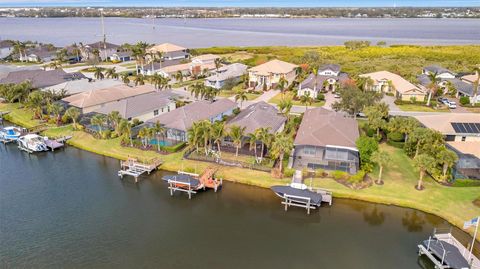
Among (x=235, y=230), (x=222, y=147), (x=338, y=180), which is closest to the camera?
(x=235, y=230)

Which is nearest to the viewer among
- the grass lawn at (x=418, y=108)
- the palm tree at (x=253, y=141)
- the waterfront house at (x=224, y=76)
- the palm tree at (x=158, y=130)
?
the palm tree at (x=253, y=141)

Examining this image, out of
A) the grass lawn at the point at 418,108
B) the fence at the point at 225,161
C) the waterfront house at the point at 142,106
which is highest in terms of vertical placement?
the waterfront house at the point at 142,106

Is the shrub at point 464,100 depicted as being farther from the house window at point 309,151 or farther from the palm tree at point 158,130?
the palm tree at point 158,130

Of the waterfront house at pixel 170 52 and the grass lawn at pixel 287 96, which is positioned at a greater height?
the waterfront house at pixel 170 52

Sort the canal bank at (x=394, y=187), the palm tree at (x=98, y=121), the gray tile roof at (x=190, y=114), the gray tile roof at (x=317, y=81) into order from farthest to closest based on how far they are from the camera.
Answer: the gray tile roof at (x=317, y=81)
the palm tree at (x=98, y=121)
the gray tile roof at (x=190, y=114)
the canal bank at (x=394, y=187)

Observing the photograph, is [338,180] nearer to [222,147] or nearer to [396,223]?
[396,223]

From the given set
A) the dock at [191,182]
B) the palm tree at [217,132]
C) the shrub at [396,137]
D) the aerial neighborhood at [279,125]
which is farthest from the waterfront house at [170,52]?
the shrub at [396,137]

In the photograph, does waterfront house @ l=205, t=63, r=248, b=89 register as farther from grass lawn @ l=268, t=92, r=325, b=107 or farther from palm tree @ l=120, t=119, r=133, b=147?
palm tree @ l=120, t=119, r=133, b=147

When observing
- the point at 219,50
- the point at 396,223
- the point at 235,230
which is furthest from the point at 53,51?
the point at 396,223
